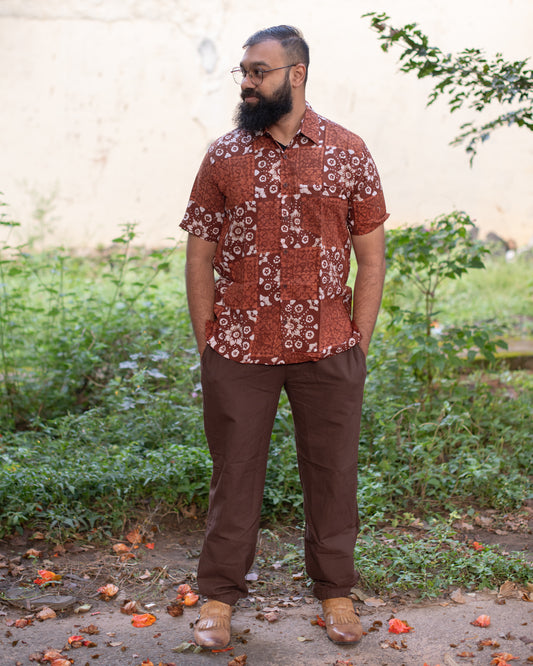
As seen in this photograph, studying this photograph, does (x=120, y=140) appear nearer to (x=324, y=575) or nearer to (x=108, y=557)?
(x=108, y=557)

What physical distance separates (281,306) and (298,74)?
82 centimetres

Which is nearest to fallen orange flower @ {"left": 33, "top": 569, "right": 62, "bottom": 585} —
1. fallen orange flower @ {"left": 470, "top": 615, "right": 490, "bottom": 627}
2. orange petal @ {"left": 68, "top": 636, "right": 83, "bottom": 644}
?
orange petal @ {"left": 68, "top": 636, "right": 83, "bottom": 644}

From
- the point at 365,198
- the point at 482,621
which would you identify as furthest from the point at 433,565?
the point at 365,198

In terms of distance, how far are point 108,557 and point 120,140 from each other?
21.8 feet

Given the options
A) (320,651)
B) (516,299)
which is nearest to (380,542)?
(320,651)

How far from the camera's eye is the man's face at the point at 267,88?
2439 millimetres

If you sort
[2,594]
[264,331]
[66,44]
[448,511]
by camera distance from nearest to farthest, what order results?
[264,331] < [2,594] < [448,511] < [66,44]

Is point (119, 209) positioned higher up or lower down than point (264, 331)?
higher up

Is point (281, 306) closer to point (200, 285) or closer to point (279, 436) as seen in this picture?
point (200, 285)

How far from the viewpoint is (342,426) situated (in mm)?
2619

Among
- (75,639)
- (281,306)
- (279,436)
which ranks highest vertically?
(281,306)

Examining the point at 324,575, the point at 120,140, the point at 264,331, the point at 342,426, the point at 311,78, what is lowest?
the point at 324,575

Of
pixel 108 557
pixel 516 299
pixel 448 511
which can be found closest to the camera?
pixel 108 557

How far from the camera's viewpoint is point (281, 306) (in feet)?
8.31
